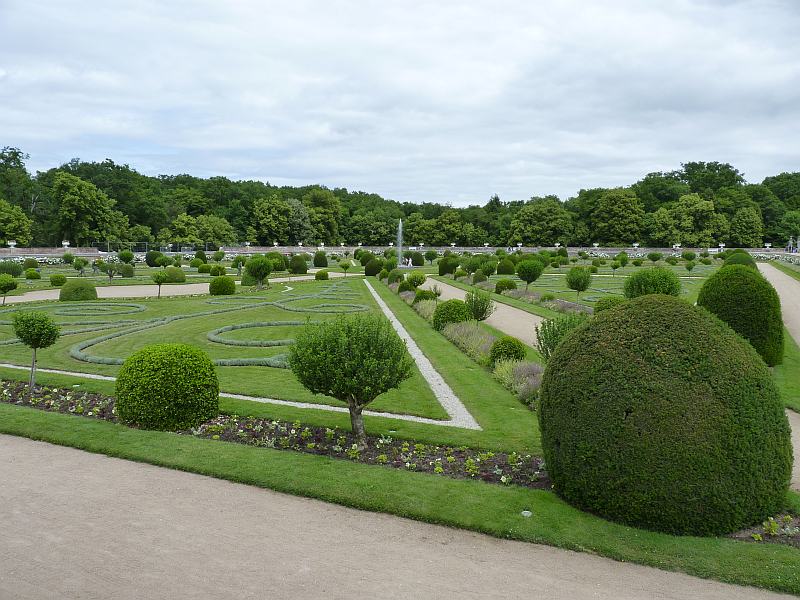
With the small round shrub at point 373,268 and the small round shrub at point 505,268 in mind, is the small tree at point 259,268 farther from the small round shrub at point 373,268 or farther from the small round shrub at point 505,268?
the small round shrub at point 505,268

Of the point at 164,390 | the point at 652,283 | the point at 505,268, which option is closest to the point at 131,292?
the point at 505,268

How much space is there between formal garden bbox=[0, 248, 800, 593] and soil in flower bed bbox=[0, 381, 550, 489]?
0.12ft

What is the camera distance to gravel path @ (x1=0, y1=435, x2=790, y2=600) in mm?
5031

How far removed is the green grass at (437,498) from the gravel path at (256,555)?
0.15 metres

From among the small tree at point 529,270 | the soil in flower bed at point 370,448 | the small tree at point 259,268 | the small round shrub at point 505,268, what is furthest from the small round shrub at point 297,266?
the soil in flower bed at point 370,448

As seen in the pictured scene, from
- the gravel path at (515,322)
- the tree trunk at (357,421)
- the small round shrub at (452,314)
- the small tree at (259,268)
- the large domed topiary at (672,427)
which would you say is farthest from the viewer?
the small tree at (259,268)

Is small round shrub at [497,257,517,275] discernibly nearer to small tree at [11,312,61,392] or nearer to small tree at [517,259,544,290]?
small tree at [517,259,544,290]

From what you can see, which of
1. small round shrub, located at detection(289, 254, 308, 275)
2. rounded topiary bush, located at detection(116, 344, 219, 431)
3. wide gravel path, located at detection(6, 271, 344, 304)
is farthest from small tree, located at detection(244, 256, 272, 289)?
rounded topiary bush, located at detection(116, 344, 219, 431)

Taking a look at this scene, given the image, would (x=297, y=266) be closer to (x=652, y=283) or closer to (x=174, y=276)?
(x=174, y=276)

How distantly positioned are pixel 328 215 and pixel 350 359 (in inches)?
3354

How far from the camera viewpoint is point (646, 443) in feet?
19.0

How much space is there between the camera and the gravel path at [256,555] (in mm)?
5031

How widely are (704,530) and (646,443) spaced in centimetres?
101

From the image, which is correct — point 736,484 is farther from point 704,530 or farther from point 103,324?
point 103,324
